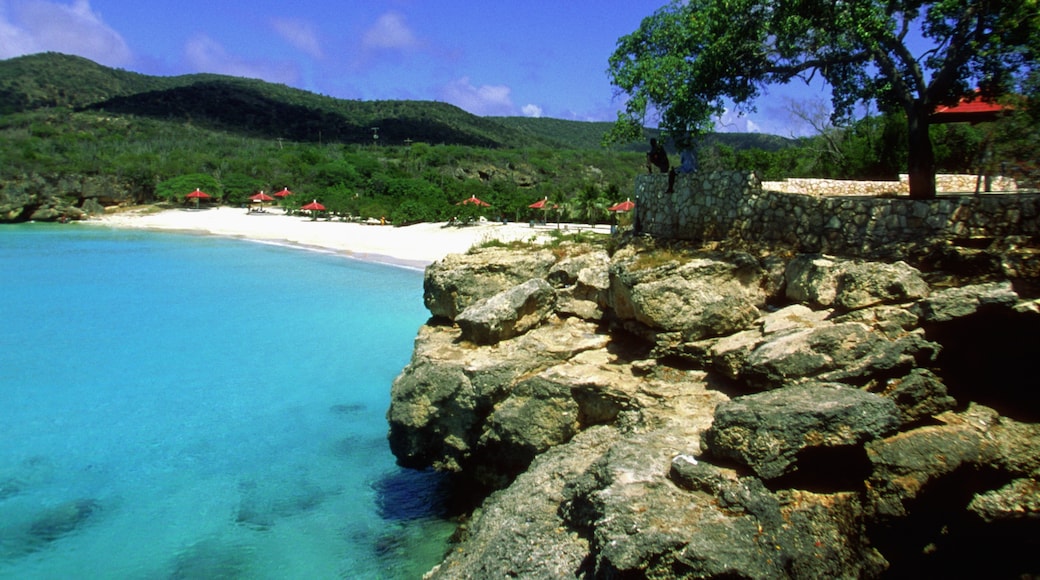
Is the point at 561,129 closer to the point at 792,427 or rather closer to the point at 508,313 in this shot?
the point at 508,313

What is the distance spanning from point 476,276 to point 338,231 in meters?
32.2

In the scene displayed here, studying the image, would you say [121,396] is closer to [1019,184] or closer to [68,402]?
[68,402]

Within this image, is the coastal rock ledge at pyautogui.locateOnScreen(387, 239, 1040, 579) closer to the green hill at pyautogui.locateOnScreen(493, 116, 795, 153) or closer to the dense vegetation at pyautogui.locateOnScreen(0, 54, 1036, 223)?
the dense vegetation at pyautogui.locateOnScreen(0, 54, 1036, 223)

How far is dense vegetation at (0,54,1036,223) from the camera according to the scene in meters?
24.0

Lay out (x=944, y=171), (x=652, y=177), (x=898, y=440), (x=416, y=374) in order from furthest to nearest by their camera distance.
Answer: (x=944, y=171), (x=652, y=177), (x=416, y=374), (x=898, y=440)

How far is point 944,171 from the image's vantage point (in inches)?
728

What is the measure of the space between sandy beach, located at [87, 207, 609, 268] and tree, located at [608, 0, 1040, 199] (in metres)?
13.2

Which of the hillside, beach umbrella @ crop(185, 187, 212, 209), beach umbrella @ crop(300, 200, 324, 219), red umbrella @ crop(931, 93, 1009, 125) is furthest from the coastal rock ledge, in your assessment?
the hillside

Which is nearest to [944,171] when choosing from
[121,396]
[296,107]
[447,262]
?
[447,262]

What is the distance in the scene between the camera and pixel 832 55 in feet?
34.9

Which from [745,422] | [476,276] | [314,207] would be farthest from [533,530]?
[314,207]

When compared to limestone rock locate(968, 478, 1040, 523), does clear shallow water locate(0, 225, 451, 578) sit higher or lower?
lower

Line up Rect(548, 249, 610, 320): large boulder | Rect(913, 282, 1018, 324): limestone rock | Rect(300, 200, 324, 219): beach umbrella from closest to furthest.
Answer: Rect(913, 282, 1018, 324): limestone rock < Rect(548, 249, 610, 320): large boulder < Rect(300, 200, 324, 219): beach umbrella

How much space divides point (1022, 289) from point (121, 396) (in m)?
16.0
